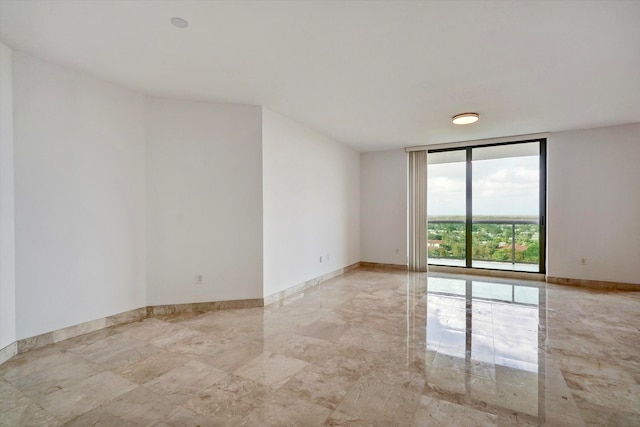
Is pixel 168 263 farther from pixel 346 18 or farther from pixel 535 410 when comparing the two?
pixel 535 410

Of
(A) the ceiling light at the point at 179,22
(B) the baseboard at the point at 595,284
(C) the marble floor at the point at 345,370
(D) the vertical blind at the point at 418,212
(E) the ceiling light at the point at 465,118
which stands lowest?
(C) the marble floor at the point at 345,370

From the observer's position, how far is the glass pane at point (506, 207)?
→ 219 inches

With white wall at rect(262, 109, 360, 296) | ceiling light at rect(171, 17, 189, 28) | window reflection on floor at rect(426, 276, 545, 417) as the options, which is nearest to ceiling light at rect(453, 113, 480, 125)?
white wall at rect(262, 109, 360, 296)

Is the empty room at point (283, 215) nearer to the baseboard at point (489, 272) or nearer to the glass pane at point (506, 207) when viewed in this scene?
the baseboard at point (489, 272)

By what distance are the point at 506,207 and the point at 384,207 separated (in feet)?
7.92

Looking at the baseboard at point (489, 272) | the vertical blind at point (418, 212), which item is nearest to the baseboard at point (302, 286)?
the vertical blind at point (418, 212)

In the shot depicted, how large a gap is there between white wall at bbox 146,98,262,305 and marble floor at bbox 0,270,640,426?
0.44m

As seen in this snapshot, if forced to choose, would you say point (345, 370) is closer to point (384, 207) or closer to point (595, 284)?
point (384, 207)

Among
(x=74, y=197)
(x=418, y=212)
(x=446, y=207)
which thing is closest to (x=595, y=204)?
(x=446, y=207)

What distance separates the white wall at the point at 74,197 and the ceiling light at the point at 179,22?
1.62m

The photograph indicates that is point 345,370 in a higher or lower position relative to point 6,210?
lower

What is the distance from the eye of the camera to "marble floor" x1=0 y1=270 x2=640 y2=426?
1.80 metres

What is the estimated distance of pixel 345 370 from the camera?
2.30 m

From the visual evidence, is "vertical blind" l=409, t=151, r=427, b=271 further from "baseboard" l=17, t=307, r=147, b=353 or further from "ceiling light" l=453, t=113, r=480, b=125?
"baseboard" l=17, t=307, r=147, b=353
